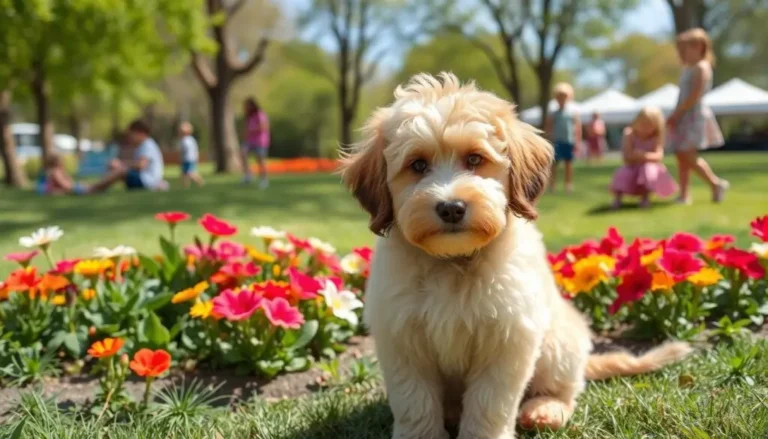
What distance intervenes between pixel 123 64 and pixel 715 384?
20.5 meters

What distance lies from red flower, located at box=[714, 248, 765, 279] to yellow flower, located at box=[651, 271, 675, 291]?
45 centimetres

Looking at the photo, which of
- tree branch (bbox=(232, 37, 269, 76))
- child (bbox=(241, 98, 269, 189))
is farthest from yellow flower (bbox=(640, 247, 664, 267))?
tree branch (bbox=(232, 37, 269, 76))

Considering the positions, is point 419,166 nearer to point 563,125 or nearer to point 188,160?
point 563,125

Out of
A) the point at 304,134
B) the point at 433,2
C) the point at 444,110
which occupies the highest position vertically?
the point at 433,2

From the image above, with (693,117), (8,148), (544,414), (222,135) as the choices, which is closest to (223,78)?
(222,135)

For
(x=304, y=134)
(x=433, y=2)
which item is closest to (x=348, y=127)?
(x=433, y=2)

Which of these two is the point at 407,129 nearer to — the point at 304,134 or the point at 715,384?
the point at 715,384

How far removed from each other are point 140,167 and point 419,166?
14967 millimetres

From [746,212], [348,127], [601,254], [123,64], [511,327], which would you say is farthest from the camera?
[348,127]

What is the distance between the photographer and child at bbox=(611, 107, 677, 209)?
35.4 ft

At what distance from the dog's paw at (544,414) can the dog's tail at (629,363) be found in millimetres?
530

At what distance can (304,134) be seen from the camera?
55.2 metres

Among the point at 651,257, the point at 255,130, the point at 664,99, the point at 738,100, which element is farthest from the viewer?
the point at 664,99

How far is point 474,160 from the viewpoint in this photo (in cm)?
291
